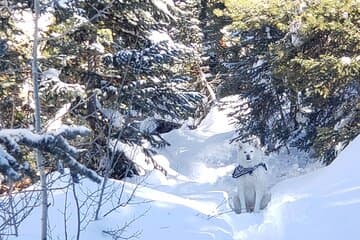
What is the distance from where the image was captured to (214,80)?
2034 centimetres

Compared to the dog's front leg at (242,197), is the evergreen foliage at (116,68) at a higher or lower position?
higher

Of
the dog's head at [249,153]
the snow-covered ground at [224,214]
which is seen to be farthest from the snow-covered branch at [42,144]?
the dog's head at [249,153]

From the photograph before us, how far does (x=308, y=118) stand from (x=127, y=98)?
4.70 metres

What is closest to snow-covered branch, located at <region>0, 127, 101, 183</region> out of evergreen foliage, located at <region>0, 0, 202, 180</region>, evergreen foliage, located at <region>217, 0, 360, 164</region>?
evergreen foliage, located at <region>0, 0, 202, 180</region>

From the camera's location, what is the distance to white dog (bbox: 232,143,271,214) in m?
8.64

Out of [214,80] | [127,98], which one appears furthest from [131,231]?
[214,80]

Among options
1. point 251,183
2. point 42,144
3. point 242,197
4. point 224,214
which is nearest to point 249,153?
point 251,183

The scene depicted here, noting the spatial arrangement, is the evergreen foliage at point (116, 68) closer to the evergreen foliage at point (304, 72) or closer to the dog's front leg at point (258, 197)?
the evergreen foliage at point (304, 72)

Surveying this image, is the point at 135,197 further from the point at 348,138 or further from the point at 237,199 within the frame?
the point at 348,138

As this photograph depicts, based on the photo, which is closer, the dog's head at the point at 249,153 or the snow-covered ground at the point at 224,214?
the snow-covered ground at the point at 224,214

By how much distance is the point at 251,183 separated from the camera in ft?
29.3

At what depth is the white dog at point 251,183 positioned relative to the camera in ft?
28.3

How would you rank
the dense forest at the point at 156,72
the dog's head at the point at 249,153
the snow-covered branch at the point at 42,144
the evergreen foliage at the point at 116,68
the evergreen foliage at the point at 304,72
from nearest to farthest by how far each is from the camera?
the snow-covered branch at the point at 42,144 → the dense forest at the point at 156,72 → the dog's head at the point at 249,153 → the evergreen foliage at the point at 116,68 → the evergreen foliage at the point at 304,72

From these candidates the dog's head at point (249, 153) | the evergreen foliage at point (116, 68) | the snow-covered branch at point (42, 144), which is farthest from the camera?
the evergreen foliage at point (116, 68)
